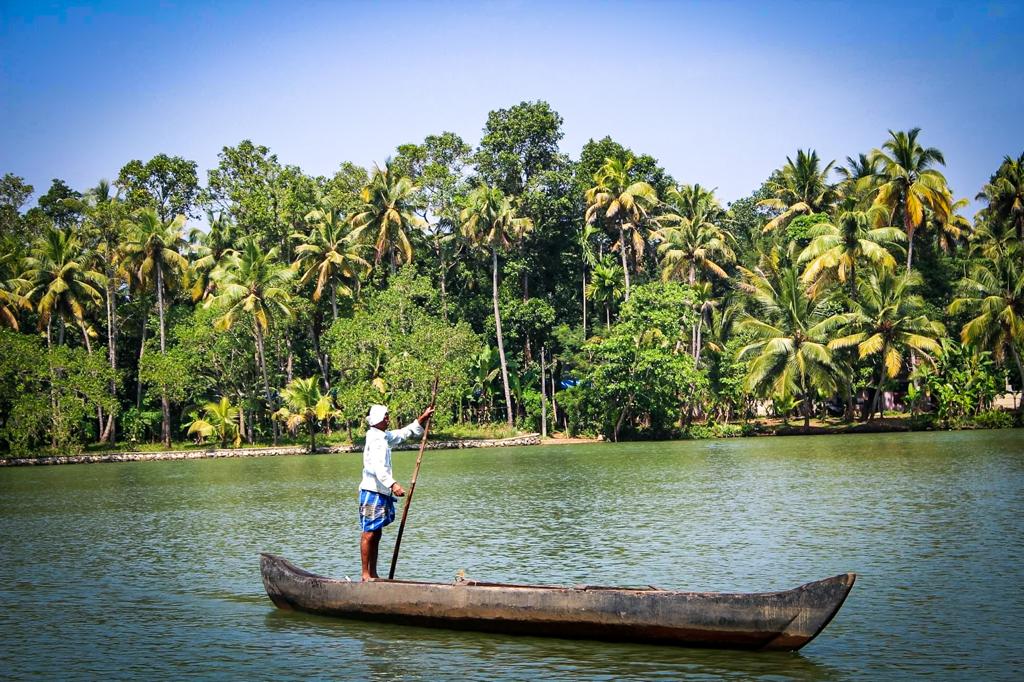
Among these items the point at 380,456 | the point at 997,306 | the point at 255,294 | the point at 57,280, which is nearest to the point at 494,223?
the point at 255,294

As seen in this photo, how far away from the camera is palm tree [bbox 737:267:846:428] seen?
44.5 m

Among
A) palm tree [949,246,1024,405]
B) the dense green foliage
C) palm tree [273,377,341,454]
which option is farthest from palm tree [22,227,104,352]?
palm tree [949,246,1024,405]

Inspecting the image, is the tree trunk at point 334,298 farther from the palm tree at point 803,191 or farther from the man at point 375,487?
the man at point 375,487

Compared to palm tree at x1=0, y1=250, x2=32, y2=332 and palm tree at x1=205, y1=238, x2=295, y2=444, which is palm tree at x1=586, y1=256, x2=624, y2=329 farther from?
palm tree at x1=0, y1=250, x2=32, y2=332

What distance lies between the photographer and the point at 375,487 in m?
11.2

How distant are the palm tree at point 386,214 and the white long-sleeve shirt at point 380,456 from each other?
4154 centimetres

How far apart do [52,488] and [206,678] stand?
25860 millimetres

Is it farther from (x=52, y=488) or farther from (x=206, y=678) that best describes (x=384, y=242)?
(x=206, y=678)

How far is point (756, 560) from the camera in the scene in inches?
546

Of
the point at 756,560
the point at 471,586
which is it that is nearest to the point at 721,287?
the point at 756,560

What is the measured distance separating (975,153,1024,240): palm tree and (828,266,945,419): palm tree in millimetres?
7741

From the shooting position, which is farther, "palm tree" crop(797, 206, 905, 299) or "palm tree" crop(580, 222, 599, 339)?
"palm tree" crop(580, 222, 599, 339)

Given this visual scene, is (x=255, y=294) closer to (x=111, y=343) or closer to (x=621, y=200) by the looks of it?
(x=111, y=343)

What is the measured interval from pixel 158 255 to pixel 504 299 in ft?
64.0
